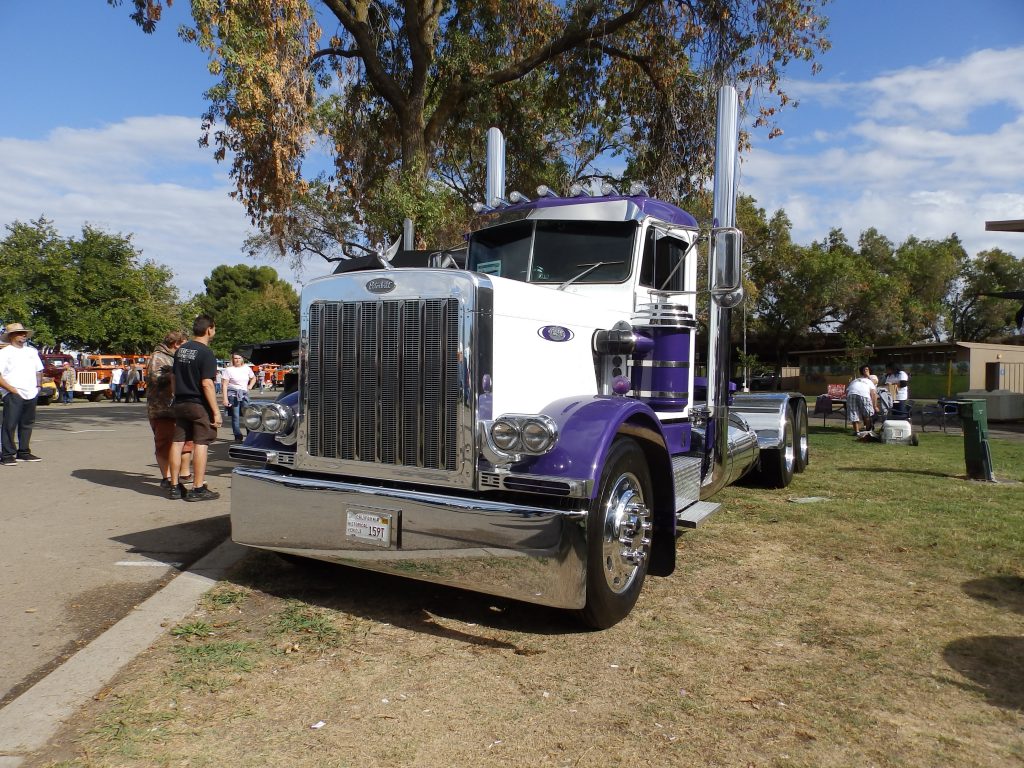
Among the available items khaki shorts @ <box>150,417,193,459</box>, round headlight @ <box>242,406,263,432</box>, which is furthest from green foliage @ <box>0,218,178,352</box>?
round headlight @ <box>242,406,263,432</box>

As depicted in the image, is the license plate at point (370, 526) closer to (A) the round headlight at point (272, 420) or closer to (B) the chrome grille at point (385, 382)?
(B) the chrome grille at point (385, 382)

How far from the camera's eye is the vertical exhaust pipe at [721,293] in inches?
186

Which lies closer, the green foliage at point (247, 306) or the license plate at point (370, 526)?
the license plate at point (370, 526)

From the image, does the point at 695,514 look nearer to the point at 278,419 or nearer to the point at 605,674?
the point at 605,674

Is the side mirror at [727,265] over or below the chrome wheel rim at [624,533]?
over

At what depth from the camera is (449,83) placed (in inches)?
512

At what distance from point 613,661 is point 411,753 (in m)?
1.15

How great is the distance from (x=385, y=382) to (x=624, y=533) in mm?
1532

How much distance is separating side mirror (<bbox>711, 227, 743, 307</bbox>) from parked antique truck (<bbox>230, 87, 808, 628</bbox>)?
0.01 m

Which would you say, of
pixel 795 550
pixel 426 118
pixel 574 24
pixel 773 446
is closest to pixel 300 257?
pixel 426 118

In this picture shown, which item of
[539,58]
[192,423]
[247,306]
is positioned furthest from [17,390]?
[247,306]

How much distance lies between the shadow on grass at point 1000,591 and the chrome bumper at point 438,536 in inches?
101

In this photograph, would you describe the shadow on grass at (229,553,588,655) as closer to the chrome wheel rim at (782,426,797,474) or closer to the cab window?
the cab window

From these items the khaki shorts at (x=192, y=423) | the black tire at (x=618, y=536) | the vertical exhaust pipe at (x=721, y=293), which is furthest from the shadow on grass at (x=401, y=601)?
the khaki shorts at (x=192, y=423)
